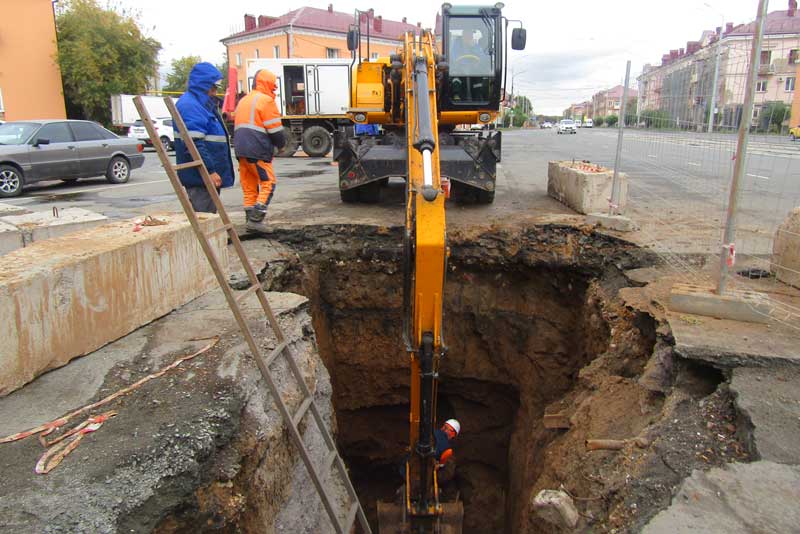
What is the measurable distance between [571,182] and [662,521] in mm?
5790

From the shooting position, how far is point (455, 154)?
7461mm

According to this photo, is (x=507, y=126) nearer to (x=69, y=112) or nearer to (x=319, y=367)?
(x=69, y=112)

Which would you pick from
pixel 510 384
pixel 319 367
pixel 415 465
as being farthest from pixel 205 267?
pixel 510 384

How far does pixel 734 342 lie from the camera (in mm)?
3576

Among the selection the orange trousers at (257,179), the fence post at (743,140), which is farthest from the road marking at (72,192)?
the fence post at (743,140)

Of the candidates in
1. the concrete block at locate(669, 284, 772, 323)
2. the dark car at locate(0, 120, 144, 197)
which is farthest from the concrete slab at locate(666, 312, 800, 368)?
the dark car at locate(0, 120, 144, 197)

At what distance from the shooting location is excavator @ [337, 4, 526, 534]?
3895mm

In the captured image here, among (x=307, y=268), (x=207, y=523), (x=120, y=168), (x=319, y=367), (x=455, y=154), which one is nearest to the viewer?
(x=207, y=523)

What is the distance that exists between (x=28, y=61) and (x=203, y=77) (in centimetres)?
2602

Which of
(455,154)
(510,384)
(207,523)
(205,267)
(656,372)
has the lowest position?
(510,384)

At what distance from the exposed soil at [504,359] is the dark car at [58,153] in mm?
7298

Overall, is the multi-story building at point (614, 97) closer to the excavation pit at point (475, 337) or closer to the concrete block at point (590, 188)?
the concrete block at point (590, 188)

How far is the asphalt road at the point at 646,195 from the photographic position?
4906 mm

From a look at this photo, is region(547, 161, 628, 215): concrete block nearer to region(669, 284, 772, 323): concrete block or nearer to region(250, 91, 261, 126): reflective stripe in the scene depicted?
region(669, 284, 772, 323): concrete block
